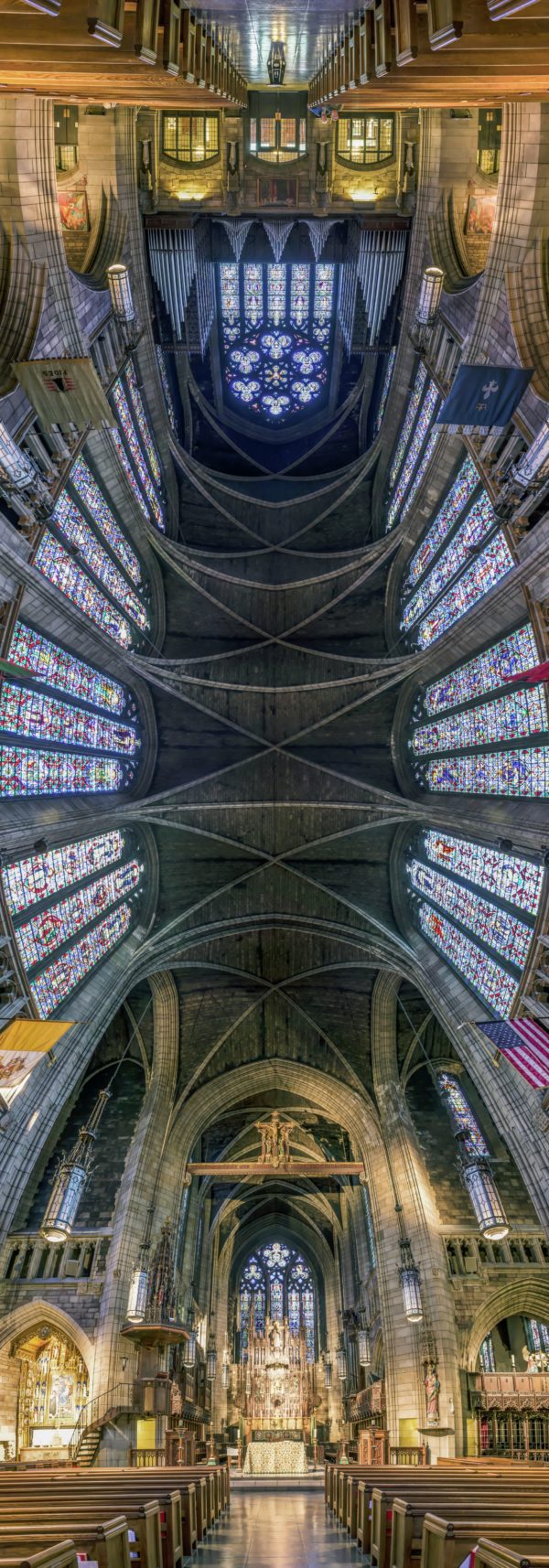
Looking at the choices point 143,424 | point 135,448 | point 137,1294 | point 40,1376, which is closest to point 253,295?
point 143,424

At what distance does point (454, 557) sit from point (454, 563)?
0.14 meters

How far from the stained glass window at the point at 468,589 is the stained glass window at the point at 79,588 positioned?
877 cm

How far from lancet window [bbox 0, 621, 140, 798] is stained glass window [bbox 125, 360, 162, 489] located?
22.3 feet

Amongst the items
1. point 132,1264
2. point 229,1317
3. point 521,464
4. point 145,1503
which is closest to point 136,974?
point 132,1264

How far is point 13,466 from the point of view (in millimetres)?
14688

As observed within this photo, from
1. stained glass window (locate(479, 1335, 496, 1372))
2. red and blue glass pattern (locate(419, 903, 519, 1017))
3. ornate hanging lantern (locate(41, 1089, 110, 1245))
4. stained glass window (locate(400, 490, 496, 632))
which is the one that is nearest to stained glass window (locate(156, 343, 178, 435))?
stained glass window (locate(400, 490, 496, 632))

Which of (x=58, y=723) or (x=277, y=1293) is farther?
(x=277, y=1293)

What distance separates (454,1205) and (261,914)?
10.8m

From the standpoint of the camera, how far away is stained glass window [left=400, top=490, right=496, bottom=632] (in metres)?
20.2

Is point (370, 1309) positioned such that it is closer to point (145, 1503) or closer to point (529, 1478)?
point (529, 1478)

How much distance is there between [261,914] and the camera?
30.4m

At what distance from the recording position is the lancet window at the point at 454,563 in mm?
19969

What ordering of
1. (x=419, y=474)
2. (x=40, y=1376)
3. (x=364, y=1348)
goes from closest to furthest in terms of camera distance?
(x=419, y=474)
(x=40, y=1376)
(x=364, y=1348)

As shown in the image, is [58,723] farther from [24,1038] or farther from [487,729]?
[487,729]
